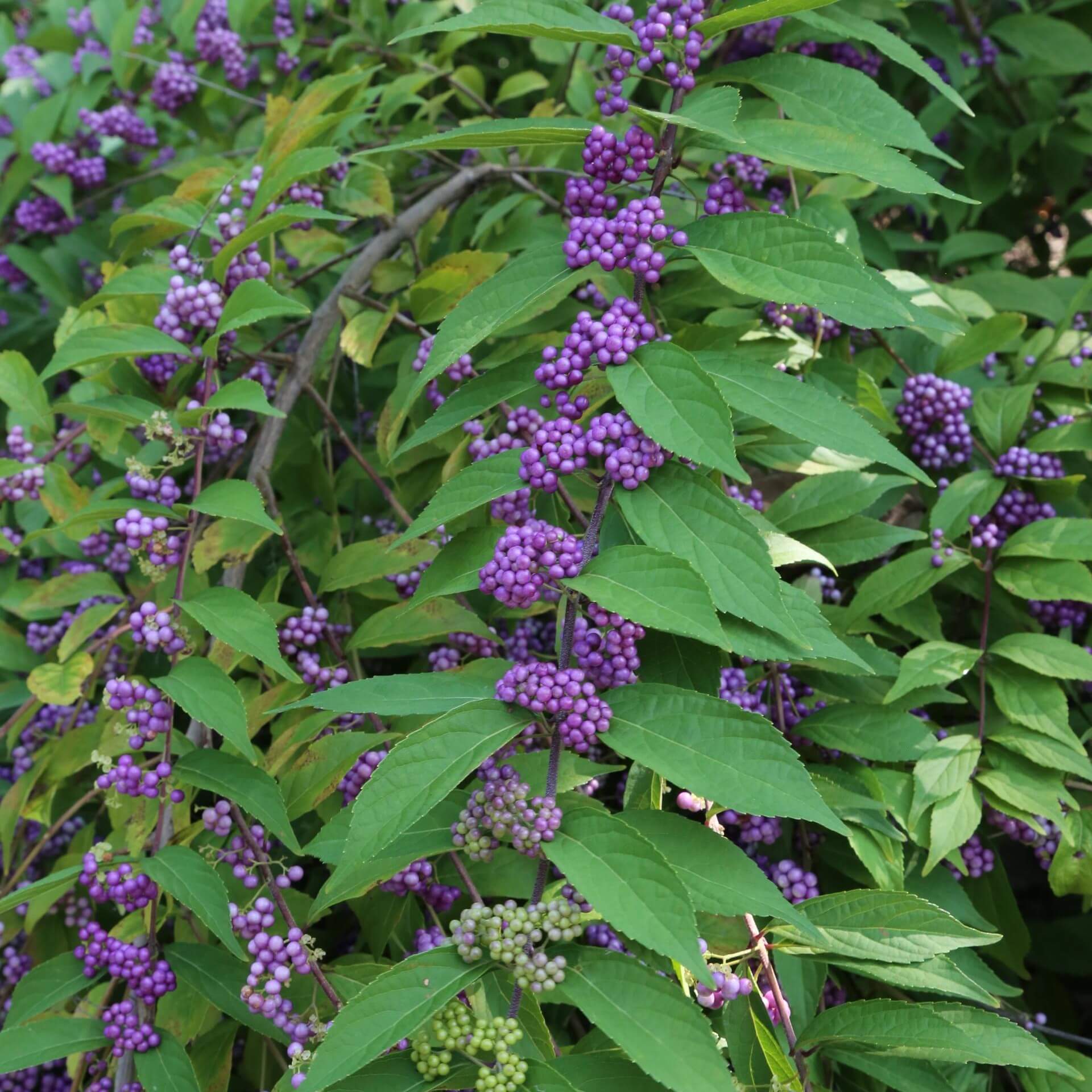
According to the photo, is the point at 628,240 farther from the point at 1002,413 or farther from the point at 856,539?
the point at 1002,413

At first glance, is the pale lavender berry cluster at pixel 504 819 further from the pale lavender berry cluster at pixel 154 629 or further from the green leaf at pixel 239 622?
the pale lavender berry cluster at pixel 154 629

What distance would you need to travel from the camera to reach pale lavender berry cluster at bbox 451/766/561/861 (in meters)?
1.28

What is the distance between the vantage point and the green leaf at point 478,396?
1574 mm

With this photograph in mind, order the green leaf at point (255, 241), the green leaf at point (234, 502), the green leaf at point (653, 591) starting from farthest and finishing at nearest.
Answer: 1. the green leaf at point (255, 241)
2. the green leaf at point (234, 502)
3. the green leaf at point (653, 591)

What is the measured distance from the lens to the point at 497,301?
4.91ft

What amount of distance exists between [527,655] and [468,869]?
0.44m

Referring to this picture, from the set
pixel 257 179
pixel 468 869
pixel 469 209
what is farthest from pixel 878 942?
pixel 469 209

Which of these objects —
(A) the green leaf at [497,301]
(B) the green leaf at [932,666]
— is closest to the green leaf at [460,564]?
(A) the green leaf at [497,301]

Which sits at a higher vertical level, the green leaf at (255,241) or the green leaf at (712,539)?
the green leaf at (255,241)

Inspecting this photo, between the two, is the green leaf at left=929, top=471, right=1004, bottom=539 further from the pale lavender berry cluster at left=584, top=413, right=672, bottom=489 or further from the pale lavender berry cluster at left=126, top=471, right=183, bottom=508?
the pale lavender berry cluster at left=126, top=471, right=183, bottom=508

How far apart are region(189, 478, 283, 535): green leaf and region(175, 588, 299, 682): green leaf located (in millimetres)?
133

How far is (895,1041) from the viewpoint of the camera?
141 centimetres

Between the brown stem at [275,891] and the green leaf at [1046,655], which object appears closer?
the brown stem at [275,891]

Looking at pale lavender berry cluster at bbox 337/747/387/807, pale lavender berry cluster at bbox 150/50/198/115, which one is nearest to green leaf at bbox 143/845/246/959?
pale lavender berry cluster at bbox 337/747/387/807
